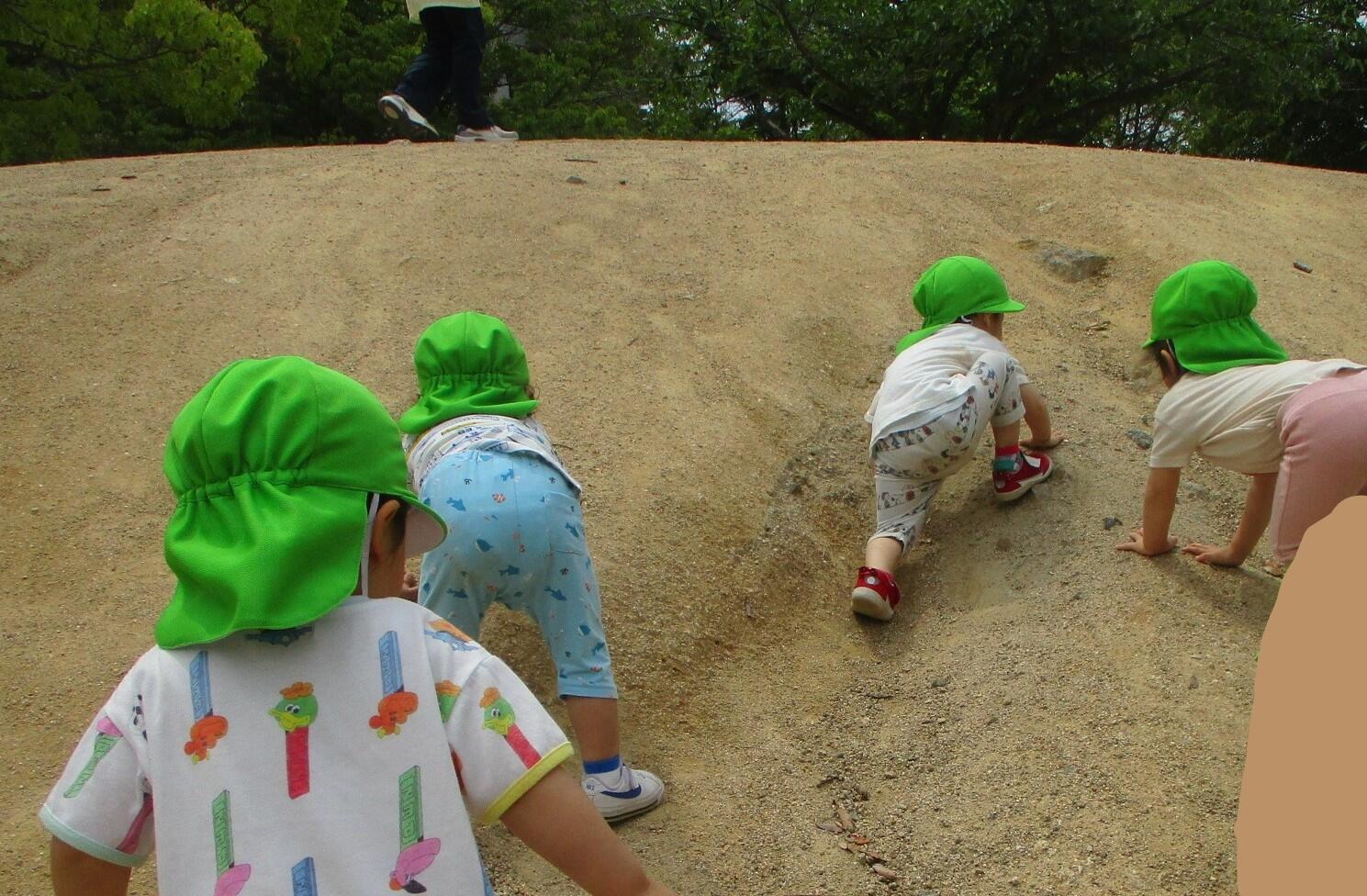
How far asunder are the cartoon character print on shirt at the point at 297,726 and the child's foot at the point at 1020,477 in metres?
2.86

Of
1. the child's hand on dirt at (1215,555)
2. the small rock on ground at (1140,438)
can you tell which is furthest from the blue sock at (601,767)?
the small rock on ground at (1140,438)

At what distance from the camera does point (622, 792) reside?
2.64 metres

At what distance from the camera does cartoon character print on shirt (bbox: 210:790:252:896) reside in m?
1.44

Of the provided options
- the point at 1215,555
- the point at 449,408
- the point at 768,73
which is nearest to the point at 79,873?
the point at 449,408

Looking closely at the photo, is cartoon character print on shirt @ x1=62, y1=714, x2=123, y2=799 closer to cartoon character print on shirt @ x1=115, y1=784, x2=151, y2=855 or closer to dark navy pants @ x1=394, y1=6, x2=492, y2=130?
cartoon character print on shirt @ x1=115, y1=784, x2=151, y2=855

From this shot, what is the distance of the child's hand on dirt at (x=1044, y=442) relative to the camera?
4.11m

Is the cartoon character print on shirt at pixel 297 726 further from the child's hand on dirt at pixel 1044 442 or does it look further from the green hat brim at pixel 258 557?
the child's hand on dirt at pixel 1044 442

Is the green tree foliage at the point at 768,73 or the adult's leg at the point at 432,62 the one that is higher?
the adult's leg at the point at 432,62

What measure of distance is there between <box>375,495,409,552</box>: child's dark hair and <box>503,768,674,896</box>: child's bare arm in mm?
397

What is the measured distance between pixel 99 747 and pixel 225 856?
0.21 metres

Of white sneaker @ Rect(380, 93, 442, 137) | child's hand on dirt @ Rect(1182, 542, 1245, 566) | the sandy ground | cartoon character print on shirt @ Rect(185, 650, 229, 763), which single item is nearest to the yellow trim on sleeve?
cartoon character print on shirt @ Rect(185, 650, 229, 763)

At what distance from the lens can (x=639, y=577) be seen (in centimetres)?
338

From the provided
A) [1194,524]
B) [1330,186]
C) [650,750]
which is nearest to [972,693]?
[650,750]

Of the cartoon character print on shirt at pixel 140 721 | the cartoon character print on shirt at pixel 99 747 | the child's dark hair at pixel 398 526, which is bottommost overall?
the cartoon character print on shirt at pixel 99 747
